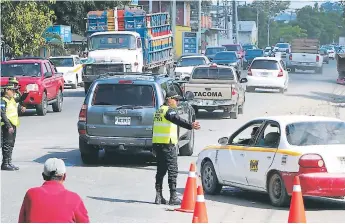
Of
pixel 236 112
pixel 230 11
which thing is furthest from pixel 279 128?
pixel 230 11

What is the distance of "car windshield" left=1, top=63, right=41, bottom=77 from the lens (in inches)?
1136

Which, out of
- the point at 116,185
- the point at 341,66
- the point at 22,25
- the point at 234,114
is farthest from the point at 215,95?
the point at 341,66

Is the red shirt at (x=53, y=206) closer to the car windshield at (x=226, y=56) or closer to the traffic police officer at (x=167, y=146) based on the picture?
the traffic police officer at (x=167, y=146)

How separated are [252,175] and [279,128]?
2.76 feet

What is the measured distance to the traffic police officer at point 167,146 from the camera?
12695 millimetres

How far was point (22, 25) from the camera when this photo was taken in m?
40.9

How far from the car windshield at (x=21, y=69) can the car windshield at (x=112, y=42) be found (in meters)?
6.85

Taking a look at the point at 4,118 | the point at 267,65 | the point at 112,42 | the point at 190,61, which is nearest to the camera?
the point at 4,118

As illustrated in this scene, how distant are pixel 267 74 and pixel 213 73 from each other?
10288mm

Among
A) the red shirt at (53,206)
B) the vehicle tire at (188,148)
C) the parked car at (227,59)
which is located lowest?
the parked car at (227,59)

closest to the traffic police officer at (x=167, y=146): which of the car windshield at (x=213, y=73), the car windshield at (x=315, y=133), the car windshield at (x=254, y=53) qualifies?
the car windshield at (x=315, y=133)

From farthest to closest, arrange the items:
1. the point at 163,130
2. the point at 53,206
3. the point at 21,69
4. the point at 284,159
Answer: the point at 21,69
the point at 163,130
the point at 284,159
the point at 53,206

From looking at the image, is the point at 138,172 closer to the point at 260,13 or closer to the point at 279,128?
the point at 279,128

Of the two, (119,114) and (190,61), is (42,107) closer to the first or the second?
(119,114)
